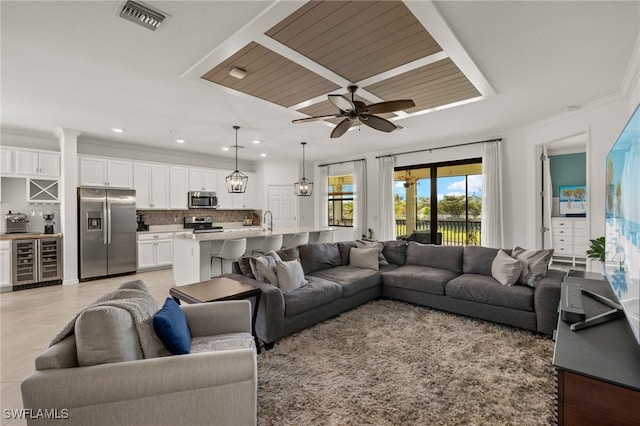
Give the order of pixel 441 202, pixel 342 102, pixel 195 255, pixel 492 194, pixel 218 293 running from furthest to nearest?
pixel 441 202
pixel 492 194
pixel 195 255
pixel 342 102
pixel 218 293

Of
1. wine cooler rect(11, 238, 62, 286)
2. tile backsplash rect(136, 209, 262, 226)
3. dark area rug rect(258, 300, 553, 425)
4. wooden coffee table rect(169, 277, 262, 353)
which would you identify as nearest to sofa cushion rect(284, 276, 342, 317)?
dark area rug rect(258, 300, 553, 425)

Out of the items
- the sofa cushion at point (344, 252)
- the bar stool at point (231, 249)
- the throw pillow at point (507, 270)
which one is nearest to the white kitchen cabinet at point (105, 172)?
the bar stool at point (231, 249)

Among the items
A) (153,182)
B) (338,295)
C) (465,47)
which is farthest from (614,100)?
(153,182)

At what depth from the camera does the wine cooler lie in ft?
16.4

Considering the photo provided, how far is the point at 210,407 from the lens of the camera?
1.46m

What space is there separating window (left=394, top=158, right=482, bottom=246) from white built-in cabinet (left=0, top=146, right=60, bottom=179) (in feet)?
22.6

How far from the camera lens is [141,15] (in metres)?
2.12

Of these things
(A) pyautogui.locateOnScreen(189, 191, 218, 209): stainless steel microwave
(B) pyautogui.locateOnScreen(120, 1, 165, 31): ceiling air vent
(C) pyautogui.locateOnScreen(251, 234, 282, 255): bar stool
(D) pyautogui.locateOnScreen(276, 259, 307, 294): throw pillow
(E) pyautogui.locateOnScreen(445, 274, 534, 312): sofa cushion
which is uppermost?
(B) pyautogui.locateOnScreen(120, 1, 165, 31): ceiling air vent

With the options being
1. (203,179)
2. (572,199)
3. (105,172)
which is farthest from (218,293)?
(572,199)

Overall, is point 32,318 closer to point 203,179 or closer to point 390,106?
point 203,179

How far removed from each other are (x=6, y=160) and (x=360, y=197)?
6.80 metres

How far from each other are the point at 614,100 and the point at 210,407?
5326 millimetres

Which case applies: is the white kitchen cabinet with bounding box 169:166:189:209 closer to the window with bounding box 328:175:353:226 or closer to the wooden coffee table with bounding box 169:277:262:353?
the window with bounding box 328:175:353:226

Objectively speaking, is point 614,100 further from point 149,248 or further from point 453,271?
point 149,248
